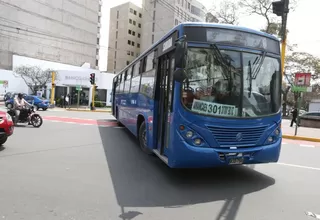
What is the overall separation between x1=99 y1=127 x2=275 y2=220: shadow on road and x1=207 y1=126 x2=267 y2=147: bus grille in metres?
0.85

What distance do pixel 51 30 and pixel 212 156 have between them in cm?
5647

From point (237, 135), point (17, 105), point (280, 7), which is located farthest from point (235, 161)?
point (17, 105)

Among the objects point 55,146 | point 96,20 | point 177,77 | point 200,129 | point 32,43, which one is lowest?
point 55,146

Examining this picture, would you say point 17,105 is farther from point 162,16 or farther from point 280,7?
point 162,16

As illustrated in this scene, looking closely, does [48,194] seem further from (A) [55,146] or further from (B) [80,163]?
(A) [55,146]

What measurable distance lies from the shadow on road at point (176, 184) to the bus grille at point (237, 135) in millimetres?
853

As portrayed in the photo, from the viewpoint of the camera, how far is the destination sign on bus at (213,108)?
5231mm

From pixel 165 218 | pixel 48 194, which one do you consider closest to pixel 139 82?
pixel 48 194

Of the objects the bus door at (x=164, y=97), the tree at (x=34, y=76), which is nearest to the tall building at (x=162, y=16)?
the tree at (x=34, y=76)

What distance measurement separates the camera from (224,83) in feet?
17.6

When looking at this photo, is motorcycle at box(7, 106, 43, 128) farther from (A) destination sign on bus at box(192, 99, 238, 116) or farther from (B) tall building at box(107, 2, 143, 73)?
(B) tall building at box(107, 2, 143, 73)

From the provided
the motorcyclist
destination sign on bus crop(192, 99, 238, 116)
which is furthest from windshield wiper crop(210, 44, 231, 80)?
the motorcyclist

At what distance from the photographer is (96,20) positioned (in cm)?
6638

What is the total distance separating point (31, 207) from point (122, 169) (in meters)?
2.54
